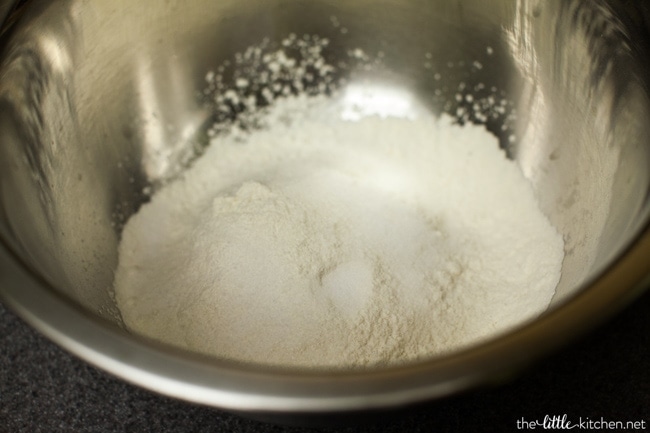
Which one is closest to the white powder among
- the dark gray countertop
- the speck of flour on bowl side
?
the speck of flour on bowl side

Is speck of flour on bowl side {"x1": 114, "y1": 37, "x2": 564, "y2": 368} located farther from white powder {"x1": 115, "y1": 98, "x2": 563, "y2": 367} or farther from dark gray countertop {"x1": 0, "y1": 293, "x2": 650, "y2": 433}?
dark gray countertop {"x1": 0, "y1": 293, "x2": 650, "y2": 433}

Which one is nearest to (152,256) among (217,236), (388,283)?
(217,236)

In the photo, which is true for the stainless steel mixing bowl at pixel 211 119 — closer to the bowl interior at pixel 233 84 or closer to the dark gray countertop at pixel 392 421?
the bowl interior at pixel 233 84

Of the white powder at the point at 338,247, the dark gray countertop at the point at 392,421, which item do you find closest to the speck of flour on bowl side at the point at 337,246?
the white powder at the point at 338,247

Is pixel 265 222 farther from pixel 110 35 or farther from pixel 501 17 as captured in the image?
pixel 501 17

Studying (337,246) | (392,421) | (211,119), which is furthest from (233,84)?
(392,421)

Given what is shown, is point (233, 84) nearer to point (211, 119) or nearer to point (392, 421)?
point (211, 119)

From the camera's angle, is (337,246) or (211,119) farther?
(211,119)
